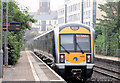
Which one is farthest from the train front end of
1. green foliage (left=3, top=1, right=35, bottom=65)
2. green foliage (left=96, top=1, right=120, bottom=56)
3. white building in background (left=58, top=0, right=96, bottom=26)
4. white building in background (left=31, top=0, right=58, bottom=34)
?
white building in background (left=31, top=0, right=58, bottom=34)

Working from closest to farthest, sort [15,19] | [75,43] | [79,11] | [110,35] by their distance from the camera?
[75,43] → [15,19] → [110,35] → [79,11]

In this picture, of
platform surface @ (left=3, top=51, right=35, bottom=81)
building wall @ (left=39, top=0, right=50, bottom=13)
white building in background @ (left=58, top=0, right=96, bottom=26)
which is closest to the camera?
platform surface @ (left=3, top=51, right=35, bottom=81)

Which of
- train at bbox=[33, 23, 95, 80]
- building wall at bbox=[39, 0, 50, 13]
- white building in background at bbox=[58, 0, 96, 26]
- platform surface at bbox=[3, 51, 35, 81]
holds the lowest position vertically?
platform surface at bbox=[3, 51, 35, 81]

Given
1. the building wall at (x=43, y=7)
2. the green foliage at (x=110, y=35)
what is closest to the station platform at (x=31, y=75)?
the green foliage at (x=110, y=35)

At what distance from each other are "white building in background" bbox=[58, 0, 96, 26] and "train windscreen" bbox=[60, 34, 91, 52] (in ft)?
147

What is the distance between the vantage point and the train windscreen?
56.4ft

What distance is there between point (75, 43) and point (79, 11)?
173 ft

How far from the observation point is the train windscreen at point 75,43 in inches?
677

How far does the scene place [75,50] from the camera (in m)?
17.2

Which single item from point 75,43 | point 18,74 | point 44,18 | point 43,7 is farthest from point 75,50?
point 43,7

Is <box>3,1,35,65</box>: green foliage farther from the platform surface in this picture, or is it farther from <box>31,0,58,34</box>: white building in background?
<box>31,0,58,34</box>: white building in background

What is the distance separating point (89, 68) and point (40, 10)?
126807 mm

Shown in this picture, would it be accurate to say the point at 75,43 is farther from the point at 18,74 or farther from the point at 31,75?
the point at 18,74

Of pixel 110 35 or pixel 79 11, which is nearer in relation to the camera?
pixel 110 35
